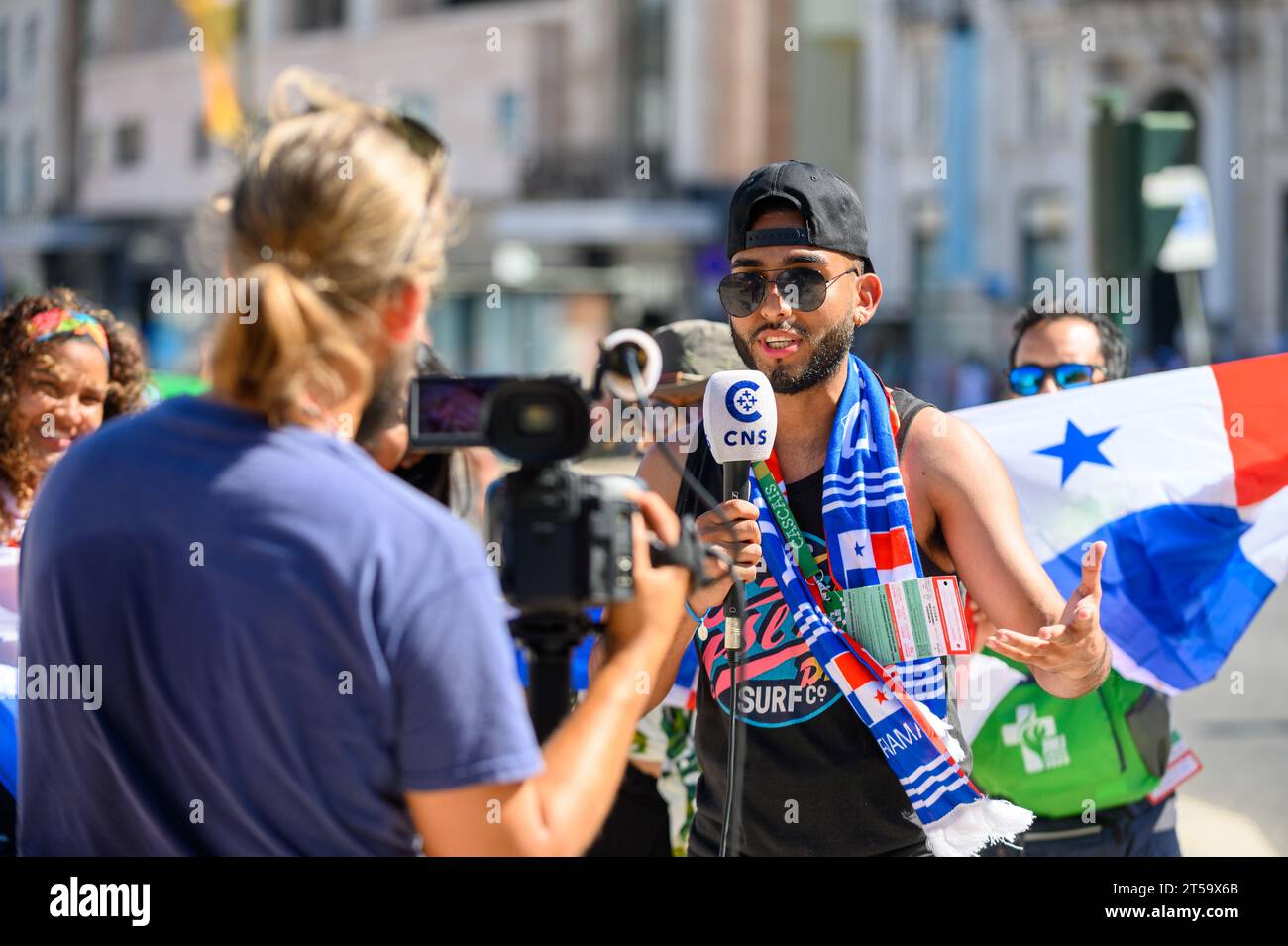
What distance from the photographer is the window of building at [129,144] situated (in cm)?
4353

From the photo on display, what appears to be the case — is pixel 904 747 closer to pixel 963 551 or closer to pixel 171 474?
pixel 963 551

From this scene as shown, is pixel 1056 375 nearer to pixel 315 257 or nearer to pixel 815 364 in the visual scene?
pixel 815 364

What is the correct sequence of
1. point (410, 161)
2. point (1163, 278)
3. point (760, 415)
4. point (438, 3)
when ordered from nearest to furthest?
point (410, 161)
point (760, 415)
point (1163, 278)
point (438, 3)

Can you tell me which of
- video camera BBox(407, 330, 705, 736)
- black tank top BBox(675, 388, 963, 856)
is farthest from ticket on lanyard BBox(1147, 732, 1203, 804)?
video camera BBox(407, 330, 705, 736)

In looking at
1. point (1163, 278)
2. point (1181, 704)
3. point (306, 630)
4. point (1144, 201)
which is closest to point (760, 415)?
point (306, 630)

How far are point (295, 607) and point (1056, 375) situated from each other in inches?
118

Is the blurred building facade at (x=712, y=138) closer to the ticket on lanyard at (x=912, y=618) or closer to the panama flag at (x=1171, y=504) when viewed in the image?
the panama flag at (x=1171, y=504)

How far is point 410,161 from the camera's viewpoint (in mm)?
1939

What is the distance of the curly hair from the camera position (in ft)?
12.3

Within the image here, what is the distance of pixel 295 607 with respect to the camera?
1.78m

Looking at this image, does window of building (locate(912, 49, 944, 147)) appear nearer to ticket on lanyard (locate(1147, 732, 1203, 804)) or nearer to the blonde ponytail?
ticket on lanyard (locate(1147, 732, 1203, 804))

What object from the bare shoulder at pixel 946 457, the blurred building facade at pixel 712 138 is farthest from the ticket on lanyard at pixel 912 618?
the blurred building facade at pixel 712 138

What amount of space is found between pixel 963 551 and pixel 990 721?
1.30 meters

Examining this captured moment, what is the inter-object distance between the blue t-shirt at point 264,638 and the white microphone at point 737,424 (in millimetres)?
983
